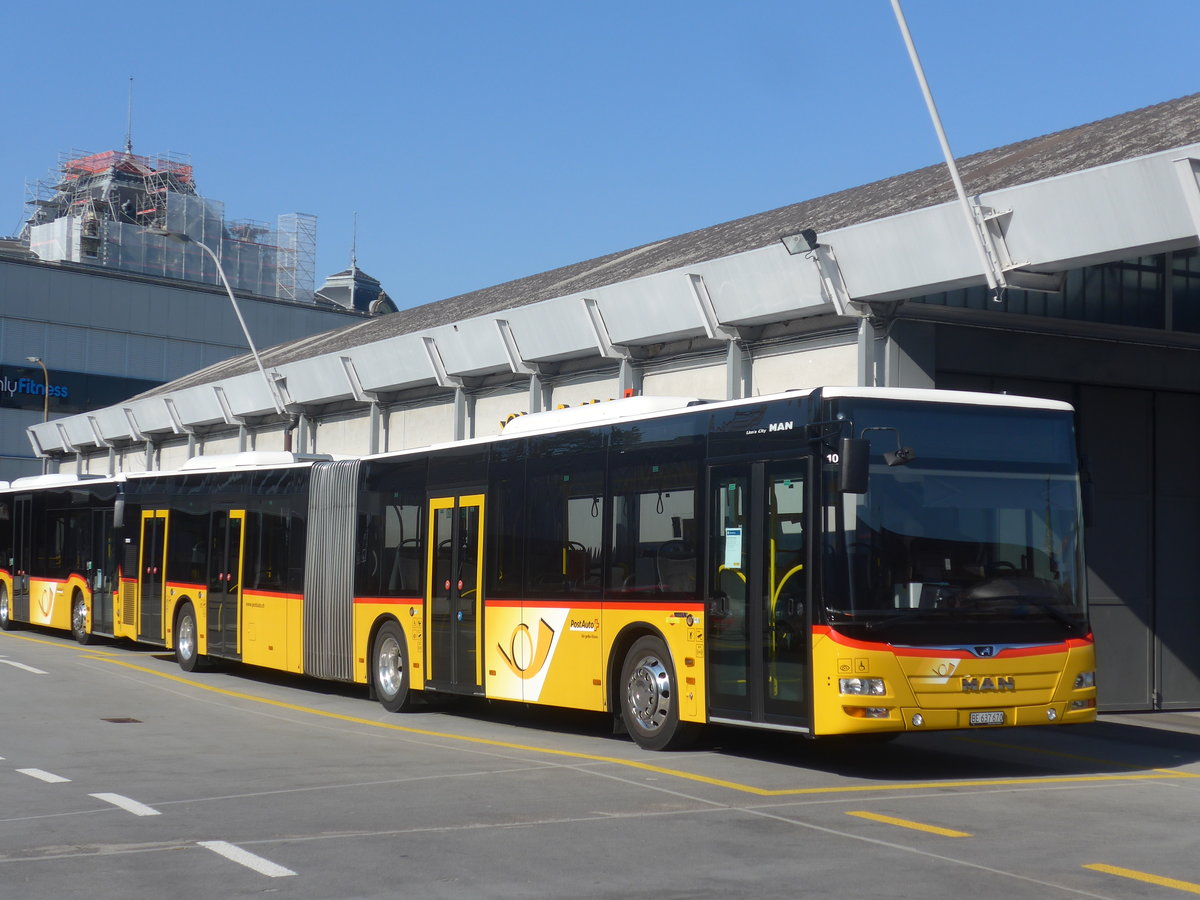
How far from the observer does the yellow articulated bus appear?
1197 cm

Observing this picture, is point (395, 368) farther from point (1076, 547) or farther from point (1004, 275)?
point (1076, 547)

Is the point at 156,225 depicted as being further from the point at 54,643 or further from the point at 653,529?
the point at 653,529

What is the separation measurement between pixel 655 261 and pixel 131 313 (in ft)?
175

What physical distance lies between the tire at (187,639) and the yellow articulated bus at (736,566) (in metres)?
4.74

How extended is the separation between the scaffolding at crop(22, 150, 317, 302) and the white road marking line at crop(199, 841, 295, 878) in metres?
75.4

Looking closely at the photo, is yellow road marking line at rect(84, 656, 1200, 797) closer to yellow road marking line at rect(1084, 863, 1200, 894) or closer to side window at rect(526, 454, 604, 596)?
side window at rect(526, 454, 604, 596)

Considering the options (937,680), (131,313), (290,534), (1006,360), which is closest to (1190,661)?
(1006,360)

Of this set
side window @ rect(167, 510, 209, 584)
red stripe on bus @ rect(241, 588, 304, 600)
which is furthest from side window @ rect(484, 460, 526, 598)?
side window @ rect(167, 510, 209, 584)

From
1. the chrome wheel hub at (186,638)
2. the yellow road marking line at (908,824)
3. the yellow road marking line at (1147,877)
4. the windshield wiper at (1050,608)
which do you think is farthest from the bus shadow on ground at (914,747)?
the chrome wheel hub at (186,638)

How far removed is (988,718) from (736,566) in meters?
2.38

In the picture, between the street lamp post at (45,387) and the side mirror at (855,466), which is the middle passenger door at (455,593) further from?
the street lamp post at (45,387)

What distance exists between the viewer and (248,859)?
8438 mm

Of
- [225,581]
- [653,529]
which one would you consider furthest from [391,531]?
[653,529]

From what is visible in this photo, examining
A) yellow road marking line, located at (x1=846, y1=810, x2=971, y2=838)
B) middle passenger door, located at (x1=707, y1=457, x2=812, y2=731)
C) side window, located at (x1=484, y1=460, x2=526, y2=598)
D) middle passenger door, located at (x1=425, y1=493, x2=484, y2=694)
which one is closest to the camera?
yellow road marking line, located at (x1=846, y1=810, x2=971, y2=838)
